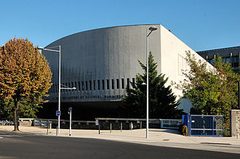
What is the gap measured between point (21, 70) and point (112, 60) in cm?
1950

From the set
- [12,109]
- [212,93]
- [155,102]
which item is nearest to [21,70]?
[155,102]

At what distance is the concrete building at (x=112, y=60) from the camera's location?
47.3 m

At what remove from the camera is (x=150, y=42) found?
155ft

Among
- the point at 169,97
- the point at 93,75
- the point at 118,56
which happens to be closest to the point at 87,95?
the point at 93,75

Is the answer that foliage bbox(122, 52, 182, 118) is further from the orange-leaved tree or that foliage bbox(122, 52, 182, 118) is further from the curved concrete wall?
the orange-leaved tree

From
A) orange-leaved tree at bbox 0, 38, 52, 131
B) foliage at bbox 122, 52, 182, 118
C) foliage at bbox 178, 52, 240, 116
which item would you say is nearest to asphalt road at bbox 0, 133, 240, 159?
foliage at bbox 178, 52, 240, 116

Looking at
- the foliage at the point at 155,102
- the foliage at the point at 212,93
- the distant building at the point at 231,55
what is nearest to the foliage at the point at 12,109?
the foliage at the point at 155,102

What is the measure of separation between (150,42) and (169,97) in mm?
12680

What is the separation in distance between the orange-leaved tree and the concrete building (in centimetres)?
1597

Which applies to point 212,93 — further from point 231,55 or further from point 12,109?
point 231,55

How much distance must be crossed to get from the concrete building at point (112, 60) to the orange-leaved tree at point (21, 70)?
15967 millimetres

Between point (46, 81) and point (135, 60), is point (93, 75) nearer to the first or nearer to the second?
point (135, 60)

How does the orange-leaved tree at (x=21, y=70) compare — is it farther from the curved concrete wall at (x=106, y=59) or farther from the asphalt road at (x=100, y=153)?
the asphalt road at (x=100, y=153)

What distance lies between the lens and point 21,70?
32.3 metres
